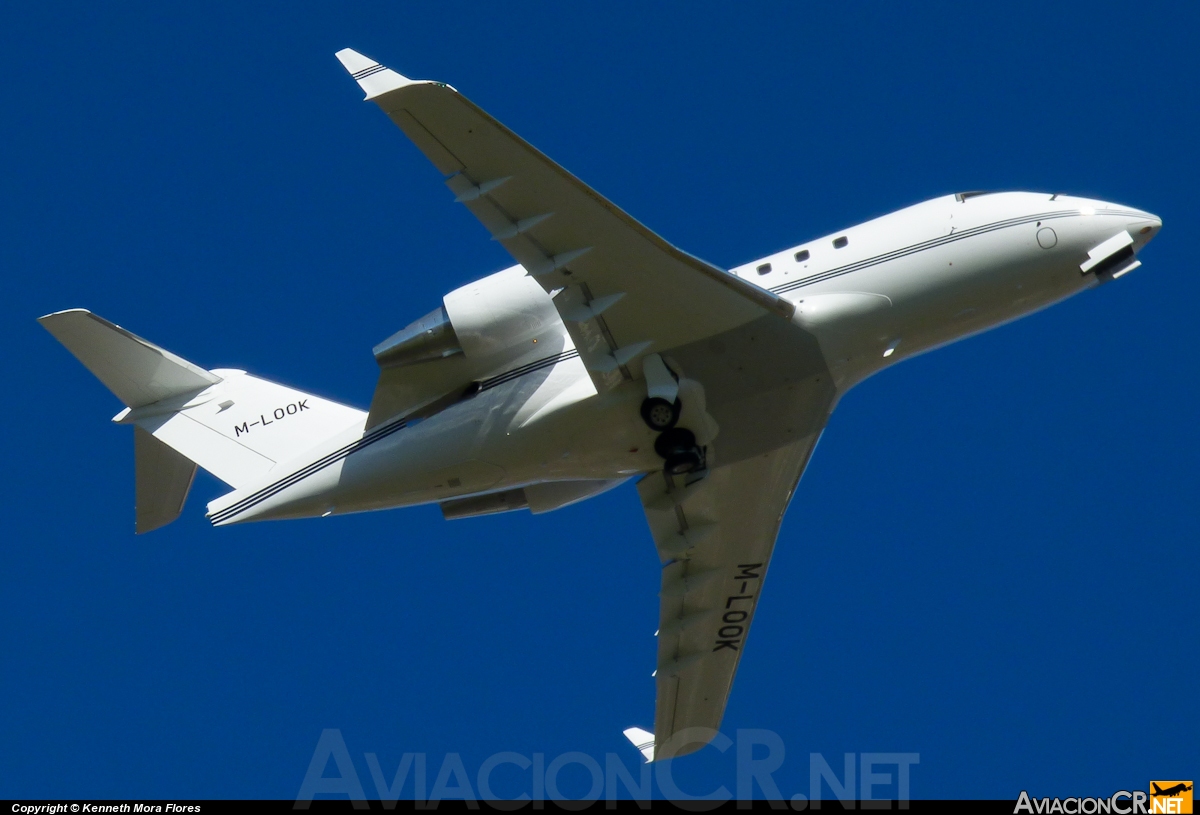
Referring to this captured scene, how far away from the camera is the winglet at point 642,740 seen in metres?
25.2

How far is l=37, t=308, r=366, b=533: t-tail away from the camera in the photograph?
2281 cm

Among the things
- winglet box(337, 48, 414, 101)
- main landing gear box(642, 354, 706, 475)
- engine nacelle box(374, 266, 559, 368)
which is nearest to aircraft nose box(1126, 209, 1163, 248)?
main landing gear box(642, 354, 706, 475)

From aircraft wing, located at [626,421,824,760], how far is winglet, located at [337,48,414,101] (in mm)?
8106

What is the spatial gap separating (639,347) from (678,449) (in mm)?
1826

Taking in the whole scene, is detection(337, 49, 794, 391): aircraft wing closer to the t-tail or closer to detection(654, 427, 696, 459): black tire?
detection(654, 427, 696, 459): black tire

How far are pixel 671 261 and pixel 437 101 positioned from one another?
13.2 ft

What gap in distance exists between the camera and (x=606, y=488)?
2334cm

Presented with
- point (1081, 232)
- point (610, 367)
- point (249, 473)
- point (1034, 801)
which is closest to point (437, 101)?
point (610, 367)

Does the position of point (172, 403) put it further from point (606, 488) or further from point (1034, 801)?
point (1034, 801)

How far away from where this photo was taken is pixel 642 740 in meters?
25.4

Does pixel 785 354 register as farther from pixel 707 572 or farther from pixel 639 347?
pixel 707 572

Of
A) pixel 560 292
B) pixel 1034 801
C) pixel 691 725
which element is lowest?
pixel 1034 801

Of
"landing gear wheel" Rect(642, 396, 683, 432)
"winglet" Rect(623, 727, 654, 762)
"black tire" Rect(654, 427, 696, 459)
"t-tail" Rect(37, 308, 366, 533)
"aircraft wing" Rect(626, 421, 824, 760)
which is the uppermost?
"t-tail" Rect(37, 308, 366, 533)

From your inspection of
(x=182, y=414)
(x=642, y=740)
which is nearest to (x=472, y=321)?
(x=182, y=414)
